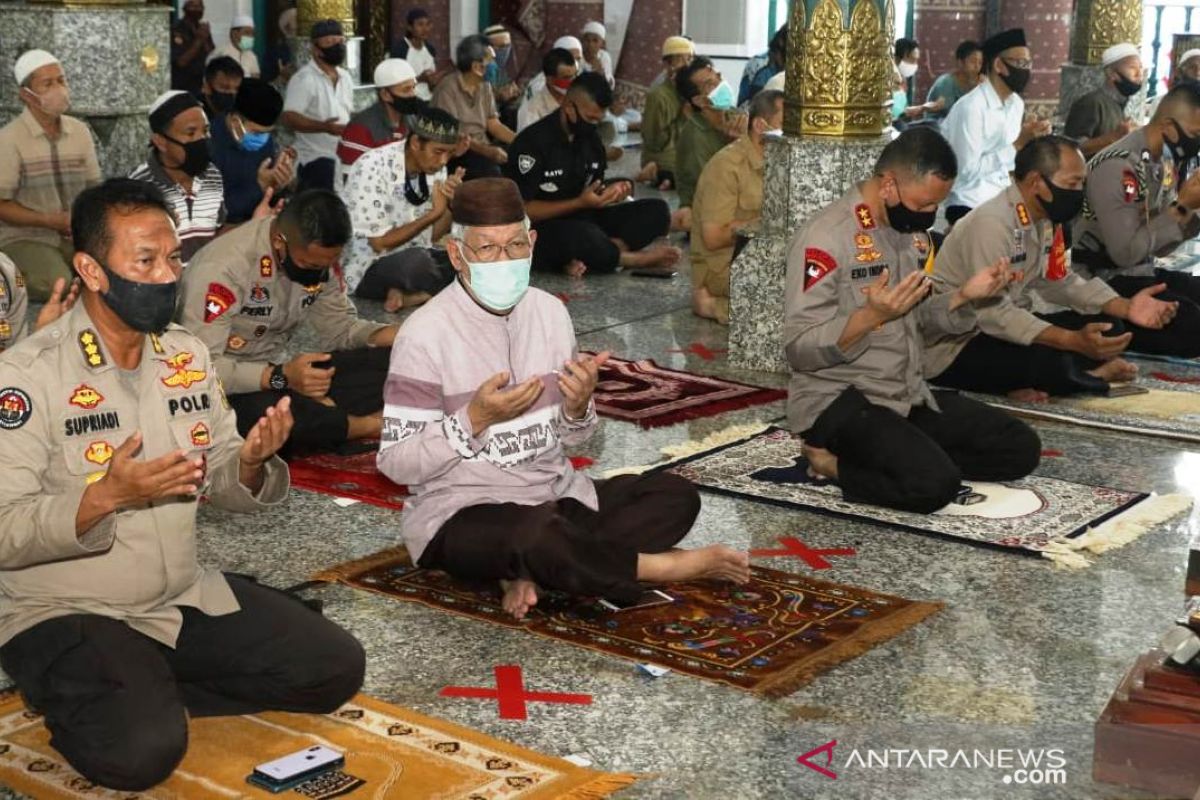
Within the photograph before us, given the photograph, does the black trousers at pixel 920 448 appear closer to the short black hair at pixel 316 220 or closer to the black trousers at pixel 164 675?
the short black hair at pixel 316 220

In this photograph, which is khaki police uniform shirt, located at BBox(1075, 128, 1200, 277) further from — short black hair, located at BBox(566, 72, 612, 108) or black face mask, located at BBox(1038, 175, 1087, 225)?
short black hair, located at BBox(566, 72, 612, 108)

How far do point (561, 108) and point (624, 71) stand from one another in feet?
25.4

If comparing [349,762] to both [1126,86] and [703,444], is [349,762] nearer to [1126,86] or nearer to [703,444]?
[703,444]

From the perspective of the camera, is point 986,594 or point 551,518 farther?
point 986,594

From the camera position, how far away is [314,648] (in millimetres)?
3660

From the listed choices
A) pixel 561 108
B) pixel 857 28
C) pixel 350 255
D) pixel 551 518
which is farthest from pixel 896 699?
pixel 561 108

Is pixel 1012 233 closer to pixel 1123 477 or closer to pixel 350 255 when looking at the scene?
Result: pixel 1123 477

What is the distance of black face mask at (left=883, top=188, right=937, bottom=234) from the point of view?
5.29 m

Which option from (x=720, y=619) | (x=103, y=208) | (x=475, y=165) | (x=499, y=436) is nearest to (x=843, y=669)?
(x=720, y=619)

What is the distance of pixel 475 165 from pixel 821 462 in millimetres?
5439

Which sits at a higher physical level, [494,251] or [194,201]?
[494,251]

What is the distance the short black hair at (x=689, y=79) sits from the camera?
10.9 metres

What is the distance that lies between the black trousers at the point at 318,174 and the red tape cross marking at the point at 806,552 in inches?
240

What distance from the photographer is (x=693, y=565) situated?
4.45m
